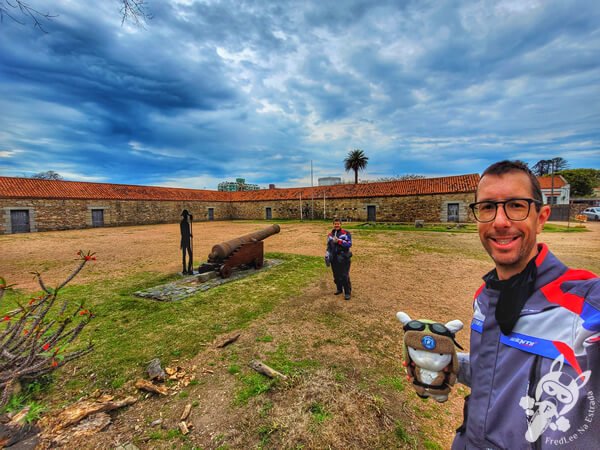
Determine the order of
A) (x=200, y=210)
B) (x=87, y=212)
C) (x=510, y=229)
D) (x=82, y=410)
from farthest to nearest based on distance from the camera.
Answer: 1. (x=200, y=210)
2. (x=87, y=212)
3. (x=82, y=410)
4. (x=510, y=229)

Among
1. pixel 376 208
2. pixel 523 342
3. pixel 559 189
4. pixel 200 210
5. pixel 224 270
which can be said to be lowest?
pixel 224 270

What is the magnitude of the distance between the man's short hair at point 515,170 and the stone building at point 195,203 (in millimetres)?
21077

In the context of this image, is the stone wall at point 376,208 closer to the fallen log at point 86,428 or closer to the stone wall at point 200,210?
the stone wall at point 200,210

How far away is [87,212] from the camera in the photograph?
20.3 metres

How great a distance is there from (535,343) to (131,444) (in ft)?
8.72

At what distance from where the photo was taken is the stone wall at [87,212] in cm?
1733

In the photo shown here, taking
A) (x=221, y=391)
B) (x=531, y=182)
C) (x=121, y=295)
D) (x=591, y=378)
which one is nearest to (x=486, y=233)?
(x=531, y=182)

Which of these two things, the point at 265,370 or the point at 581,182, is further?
the point at 581,182

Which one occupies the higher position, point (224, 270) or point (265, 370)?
point (224, 270)

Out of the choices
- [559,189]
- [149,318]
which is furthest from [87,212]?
[559,189]

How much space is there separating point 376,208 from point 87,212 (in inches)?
982

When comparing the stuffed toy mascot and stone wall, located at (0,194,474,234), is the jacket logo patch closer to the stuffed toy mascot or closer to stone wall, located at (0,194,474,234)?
the stuffed toy mascot

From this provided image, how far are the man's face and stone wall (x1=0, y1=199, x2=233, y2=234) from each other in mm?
25782

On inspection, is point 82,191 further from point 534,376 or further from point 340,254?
point 534,376
